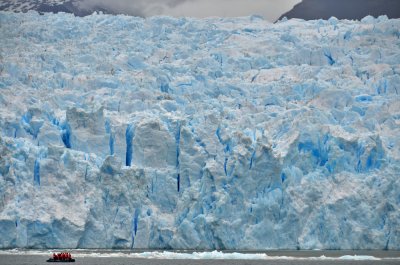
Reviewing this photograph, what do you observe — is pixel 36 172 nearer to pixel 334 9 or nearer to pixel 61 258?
pixel 61 258

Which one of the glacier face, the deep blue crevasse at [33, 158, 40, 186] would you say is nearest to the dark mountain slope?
the glacier face

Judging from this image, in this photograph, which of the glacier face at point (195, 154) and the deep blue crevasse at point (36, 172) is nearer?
the glacier face at point (195, 154)

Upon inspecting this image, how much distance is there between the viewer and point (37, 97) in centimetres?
4025

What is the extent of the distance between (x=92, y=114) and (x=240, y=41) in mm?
15660

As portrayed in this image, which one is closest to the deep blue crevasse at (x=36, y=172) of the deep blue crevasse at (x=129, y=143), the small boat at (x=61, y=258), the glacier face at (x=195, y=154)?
the glacier face at (x=195, y=154)

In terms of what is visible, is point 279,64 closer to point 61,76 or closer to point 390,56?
point 390,56

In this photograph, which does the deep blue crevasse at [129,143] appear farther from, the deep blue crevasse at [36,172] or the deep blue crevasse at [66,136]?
the deep blue crevasse at [36,172]

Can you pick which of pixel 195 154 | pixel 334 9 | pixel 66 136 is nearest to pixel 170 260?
pixel 195 154

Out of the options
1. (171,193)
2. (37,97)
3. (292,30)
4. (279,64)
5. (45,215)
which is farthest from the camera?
(292,30)

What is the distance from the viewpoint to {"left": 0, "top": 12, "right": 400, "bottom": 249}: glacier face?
35.8 metres

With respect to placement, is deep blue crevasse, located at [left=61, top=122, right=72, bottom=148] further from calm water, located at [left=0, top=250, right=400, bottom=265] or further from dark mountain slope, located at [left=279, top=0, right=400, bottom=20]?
dark mountain slope, located at [left=279, top=0, right=400, bottom=20]

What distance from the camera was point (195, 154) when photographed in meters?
38.0

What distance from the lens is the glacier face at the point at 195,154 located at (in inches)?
1411

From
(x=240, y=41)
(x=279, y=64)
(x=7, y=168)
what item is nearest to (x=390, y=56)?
(x=279, y=64)
